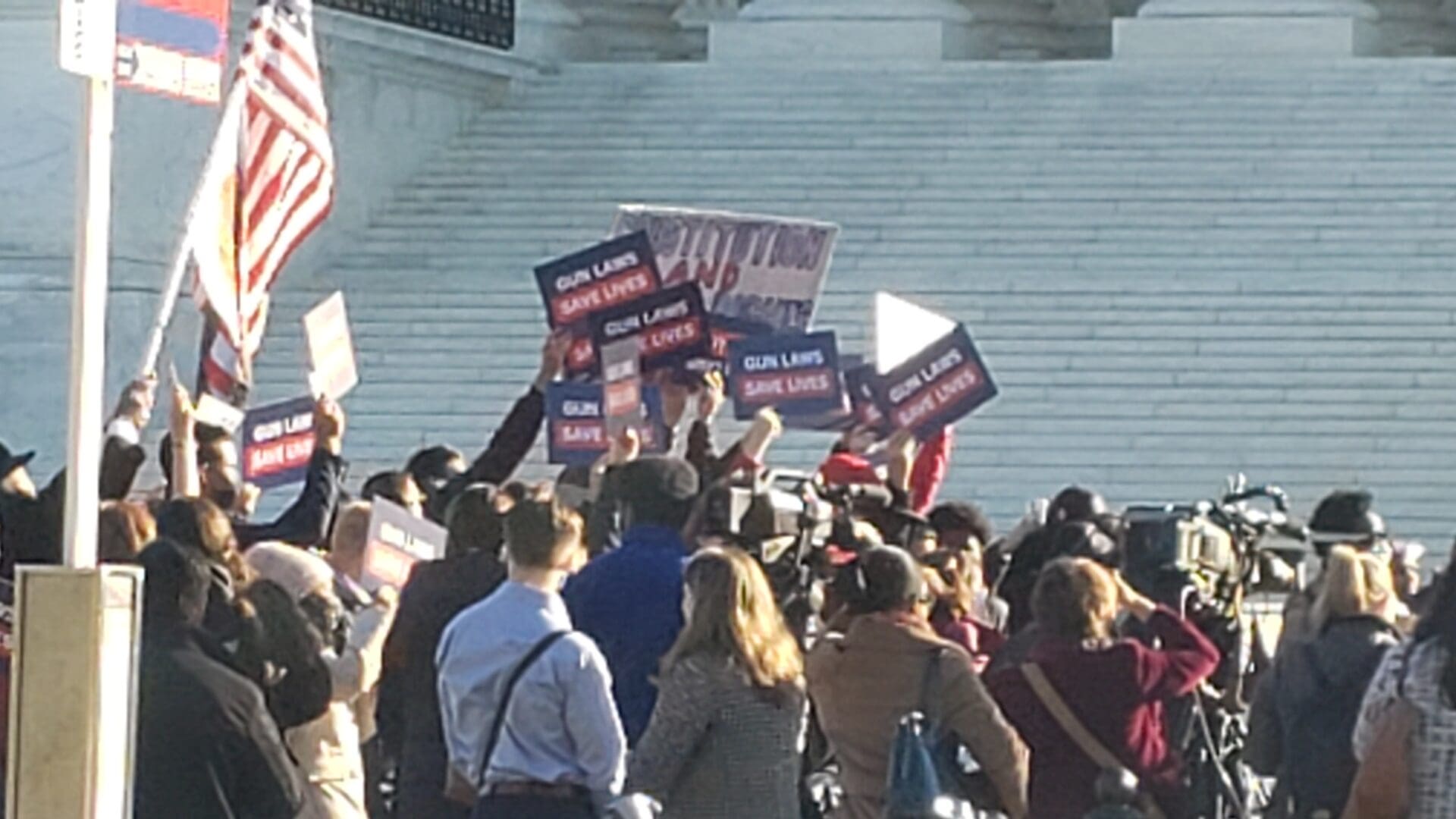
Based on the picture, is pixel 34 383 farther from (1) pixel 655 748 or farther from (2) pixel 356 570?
(1) pixel 655 748

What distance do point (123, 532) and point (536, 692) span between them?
1158 mm

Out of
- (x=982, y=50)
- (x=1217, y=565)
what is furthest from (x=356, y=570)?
(x=982, y=50)

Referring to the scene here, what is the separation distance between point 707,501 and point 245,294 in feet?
13.5

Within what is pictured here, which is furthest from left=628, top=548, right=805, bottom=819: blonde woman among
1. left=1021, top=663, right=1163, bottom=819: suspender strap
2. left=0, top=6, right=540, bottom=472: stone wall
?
left=0, top=6, right=540, bottom=472: stone wall

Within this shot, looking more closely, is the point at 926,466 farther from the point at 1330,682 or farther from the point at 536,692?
the point at 536,692

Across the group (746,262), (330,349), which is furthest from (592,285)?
(330,349)

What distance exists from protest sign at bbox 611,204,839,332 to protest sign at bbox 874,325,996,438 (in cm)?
118

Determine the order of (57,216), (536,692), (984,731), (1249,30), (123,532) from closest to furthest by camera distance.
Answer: (536,692) → (984,731) → (123,532) → (57,216) → (1249,30)

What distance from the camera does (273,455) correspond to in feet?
51.1

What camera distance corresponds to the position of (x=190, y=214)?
15.6 m

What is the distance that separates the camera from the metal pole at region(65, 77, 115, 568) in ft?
30.0

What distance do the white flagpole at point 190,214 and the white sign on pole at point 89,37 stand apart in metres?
5.27

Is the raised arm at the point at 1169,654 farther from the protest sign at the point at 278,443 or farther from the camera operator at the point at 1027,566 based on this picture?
the protest sign at the point at 278,443

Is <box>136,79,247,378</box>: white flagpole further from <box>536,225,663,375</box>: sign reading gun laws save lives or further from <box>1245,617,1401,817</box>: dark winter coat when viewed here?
<box>1245,617,1401,817</box>: dark winter coat
